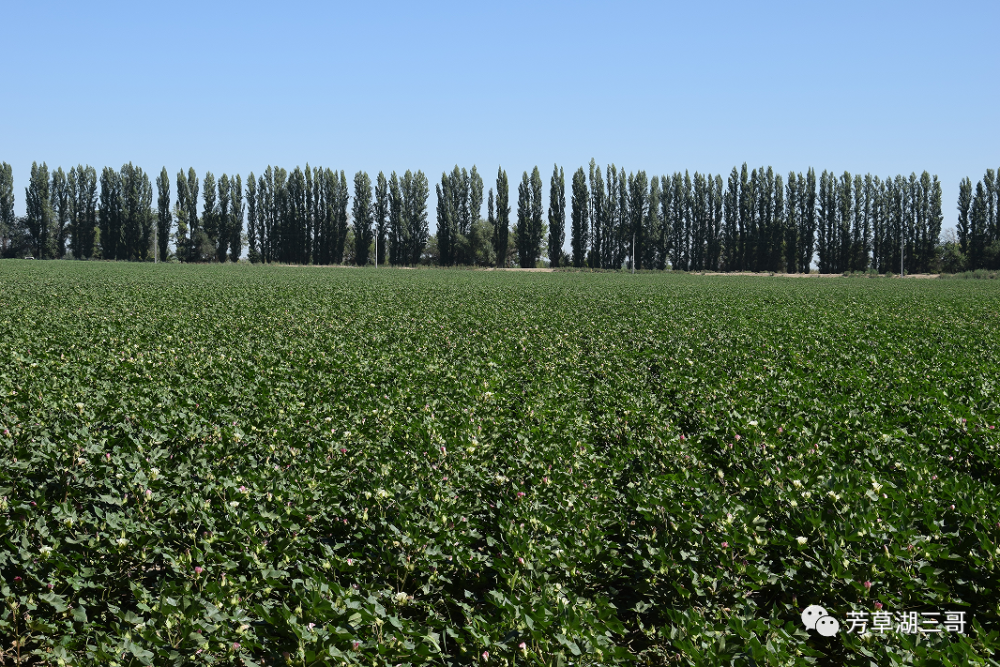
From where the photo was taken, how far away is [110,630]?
4316 mm

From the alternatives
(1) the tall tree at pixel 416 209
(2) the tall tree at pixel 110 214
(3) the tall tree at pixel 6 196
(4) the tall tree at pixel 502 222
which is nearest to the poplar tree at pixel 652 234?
(4) the tall tree at pixel 502 222

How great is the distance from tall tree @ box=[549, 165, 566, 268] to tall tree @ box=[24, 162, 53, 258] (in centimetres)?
7465

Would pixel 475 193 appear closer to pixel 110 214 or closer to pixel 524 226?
pixel 524 226

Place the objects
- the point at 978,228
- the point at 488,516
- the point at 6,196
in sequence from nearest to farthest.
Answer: the point at 488,516
the point at 978,228
the point at 6,196

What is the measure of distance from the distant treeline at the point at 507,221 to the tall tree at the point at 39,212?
0.61 feet

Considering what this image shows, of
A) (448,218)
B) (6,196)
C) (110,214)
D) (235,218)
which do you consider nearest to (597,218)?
(448,218)

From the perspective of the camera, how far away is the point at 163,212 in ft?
328

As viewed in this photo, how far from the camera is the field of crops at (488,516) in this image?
13.0 feet

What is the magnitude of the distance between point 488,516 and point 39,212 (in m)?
118

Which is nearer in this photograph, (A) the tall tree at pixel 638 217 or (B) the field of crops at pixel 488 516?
(B) the field of crops at pixel 488 516

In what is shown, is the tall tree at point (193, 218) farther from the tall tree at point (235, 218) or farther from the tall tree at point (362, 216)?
the tall tree at point (362, 216)

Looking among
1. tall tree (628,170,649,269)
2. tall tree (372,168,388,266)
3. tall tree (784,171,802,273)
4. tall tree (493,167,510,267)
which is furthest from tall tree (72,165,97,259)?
tall tree (784,171,802,273)

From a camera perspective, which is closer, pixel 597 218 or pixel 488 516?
pixel 488 516

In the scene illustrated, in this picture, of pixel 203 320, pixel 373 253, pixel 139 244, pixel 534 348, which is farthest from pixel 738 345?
pixel 139 244
